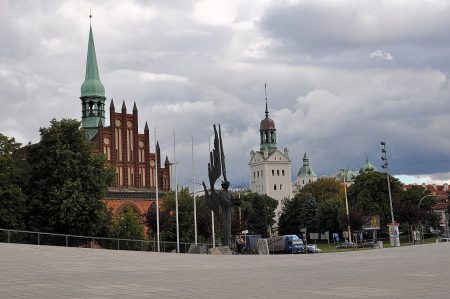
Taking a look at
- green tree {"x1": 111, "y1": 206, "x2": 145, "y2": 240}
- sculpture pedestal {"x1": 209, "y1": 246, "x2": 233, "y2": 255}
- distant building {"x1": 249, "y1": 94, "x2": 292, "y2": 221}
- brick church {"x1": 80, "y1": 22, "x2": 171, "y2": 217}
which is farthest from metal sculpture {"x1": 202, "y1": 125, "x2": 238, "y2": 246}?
distant building {"x1": 249, "y1": 94, "x2": 292, "y2": 221}

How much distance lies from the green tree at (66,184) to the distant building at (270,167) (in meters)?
114

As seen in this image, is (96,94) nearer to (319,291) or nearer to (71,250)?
(71,250)

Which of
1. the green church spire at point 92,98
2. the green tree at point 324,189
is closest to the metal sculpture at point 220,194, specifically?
the green church spire at point 92,98

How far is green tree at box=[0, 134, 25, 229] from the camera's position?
149 ft

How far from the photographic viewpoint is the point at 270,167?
6467 inches

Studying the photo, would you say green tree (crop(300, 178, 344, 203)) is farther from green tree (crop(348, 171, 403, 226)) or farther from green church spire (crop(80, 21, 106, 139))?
green church spire (crop(80, 21, 106, 139))

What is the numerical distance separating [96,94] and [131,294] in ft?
267

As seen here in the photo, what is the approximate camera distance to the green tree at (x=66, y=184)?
48.2m

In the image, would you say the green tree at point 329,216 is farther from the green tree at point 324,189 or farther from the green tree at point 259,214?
the green tree at point 324,189

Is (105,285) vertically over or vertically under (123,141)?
under

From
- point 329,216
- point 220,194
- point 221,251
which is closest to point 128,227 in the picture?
point 220,194

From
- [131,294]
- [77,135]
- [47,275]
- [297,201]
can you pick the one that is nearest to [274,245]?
[77,135]

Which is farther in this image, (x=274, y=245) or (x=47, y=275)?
(x=274, y=245)

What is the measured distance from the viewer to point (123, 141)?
84312mm
